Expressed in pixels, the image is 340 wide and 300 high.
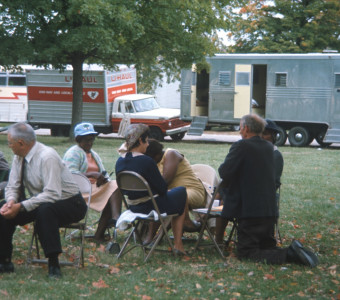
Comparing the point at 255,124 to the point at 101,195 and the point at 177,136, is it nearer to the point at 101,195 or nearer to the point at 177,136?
the point at 101,195

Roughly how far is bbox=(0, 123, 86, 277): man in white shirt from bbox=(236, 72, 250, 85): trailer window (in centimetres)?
1726

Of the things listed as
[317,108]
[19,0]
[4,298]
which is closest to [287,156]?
[317,108]

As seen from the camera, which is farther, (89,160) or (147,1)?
(147,1)

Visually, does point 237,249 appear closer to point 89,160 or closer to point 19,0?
point 89,160

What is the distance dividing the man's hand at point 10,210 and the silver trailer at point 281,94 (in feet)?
54.5

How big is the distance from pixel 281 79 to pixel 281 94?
1.69ft

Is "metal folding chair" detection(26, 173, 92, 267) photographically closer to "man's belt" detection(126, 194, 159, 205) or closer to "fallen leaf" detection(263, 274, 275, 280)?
"man's belt" detection(126, 194, 159, 205)

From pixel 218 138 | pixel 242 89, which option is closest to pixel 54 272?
pixel 242 89

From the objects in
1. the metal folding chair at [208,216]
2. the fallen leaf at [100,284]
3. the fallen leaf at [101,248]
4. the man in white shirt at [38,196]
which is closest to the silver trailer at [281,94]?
the metal folding chair at [208,216]

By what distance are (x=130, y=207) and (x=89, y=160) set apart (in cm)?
110

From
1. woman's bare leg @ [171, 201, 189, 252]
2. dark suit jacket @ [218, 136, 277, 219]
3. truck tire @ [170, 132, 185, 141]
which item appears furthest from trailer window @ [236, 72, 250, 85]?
woman's bare leg @ [171, 201, 189, 252]

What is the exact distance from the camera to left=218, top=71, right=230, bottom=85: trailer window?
75.3ft

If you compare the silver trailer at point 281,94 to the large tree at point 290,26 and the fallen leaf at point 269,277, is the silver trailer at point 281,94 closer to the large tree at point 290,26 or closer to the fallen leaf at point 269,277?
the large tree at point 290,26

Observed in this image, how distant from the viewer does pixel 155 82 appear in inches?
1544
